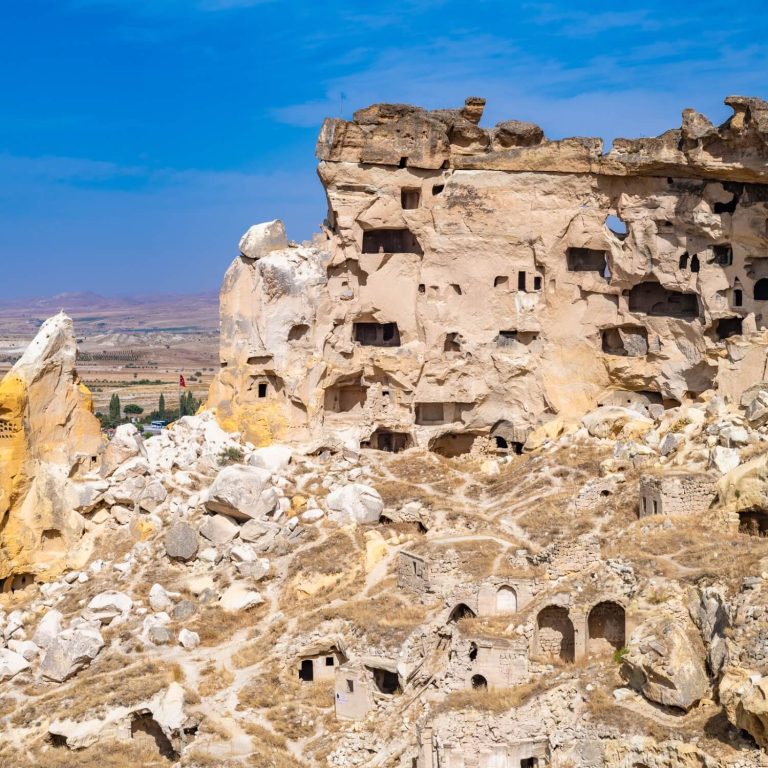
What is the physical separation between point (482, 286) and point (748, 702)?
2342cm

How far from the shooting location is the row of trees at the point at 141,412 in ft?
256

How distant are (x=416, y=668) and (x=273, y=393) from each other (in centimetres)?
1631

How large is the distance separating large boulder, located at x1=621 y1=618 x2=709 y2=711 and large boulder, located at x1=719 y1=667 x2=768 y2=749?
708 millimetres

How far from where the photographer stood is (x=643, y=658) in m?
19.6

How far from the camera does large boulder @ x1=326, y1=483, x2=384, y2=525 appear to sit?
3195 centimetres

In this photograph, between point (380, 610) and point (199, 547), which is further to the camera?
point (199, 547)

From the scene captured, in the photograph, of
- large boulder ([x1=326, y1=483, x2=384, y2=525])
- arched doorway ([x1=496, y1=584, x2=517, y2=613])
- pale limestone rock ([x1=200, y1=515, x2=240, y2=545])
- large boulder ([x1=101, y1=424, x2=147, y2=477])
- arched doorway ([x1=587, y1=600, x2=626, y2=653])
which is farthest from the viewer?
large boulder ([x1=101, y1=424, x2=147, y2=477])

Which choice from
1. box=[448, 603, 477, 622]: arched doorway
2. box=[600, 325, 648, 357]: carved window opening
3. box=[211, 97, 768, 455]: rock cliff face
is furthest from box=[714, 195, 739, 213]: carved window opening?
box=[448, 603, 477, 622]: arched doorway

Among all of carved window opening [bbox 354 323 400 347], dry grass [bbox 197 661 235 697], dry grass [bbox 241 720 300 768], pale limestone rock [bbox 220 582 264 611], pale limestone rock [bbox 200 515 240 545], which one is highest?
carved window opening [bbox 354 323 400 347]

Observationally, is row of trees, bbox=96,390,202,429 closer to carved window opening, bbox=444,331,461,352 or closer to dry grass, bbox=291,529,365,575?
carved window opening, bbox=444,331,461,352

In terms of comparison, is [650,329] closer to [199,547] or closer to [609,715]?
[199,547]

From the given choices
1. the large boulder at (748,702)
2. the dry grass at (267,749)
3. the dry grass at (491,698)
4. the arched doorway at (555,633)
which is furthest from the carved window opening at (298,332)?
the large boulder at (748,702)

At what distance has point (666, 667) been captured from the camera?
19141mm

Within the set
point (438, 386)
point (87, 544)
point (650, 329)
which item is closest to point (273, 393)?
point (438, 386)
